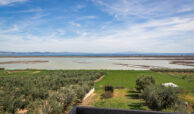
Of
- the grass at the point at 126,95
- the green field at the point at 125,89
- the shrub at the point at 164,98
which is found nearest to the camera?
the shrub at the point at 164,98

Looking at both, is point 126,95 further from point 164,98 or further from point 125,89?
point 164,98

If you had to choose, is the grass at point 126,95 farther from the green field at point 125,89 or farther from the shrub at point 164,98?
the shrub at point 164,98

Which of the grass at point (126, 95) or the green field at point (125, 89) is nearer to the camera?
the grass at point (126, 95)

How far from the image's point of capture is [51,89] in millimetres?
16859

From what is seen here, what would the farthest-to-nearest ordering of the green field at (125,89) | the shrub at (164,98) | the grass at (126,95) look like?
the green field at (125,89), the grass at (126,95), the shrub at (164,98)

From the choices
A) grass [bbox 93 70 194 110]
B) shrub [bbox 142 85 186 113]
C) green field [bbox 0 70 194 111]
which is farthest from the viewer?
green field [bbox 0 70 194 111]

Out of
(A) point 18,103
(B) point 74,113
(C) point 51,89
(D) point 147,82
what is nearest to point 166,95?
(D) point 147,82

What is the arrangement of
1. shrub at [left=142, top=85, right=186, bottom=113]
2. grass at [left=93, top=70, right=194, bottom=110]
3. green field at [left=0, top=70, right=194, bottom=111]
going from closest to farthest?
shrub at [left=142, top=85, right=186, bottom=113] < grass at [left=93, top=70, right=194, bottom=110] < green field at [left=0, top=70, right=194, bottom=111]

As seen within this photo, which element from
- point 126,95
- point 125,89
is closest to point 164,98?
point 126,95

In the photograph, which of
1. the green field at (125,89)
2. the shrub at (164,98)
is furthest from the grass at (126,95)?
the shrub at (164,98)

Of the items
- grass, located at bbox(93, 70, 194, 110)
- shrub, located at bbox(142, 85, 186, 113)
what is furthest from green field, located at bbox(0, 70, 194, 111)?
shrub, located at bbox(142, 85, 186, 113)

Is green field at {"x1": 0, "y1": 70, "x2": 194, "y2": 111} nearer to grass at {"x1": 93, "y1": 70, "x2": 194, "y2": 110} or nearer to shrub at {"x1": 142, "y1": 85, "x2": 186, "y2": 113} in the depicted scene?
grass at {"x1": 93, "y1": 70, "x2": 194, "y2": 110}

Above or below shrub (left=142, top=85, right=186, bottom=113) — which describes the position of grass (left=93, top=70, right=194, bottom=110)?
below

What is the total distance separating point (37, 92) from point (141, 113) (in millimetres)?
12821
